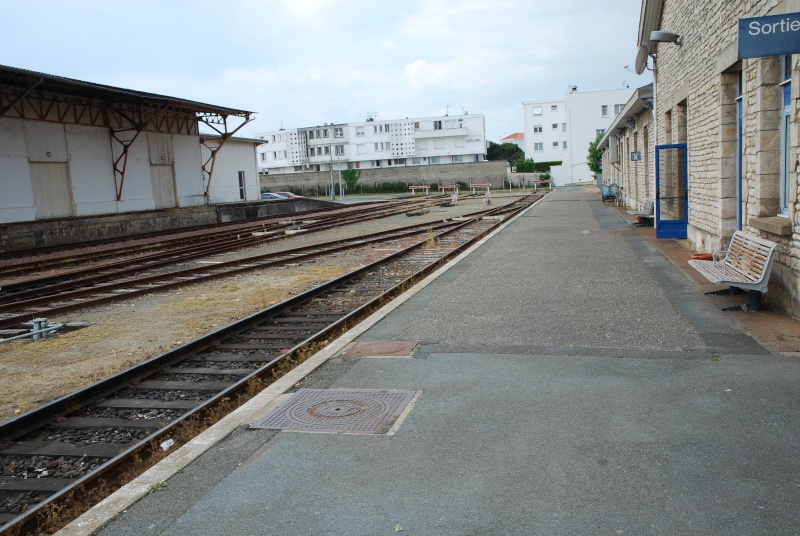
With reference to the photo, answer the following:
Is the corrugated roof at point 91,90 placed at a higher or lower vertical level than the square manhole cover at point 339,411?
higher

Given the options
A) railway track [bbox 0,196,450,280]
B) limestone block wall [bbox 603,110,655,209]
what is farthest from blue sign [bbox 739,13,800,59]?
limestone block wall [bbox 603,110,655,209]

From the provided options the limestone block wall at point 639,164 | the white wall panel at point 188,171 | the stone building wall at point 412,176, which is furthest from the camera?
the stone building wall at point 412,176

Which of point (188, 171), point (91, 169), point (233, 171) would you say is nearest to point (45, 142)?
point (91, 169)

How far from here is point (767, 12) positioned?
848 cm

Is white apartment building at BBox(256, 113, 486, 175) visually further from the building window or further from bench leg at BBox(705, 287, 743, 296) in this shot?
the building window

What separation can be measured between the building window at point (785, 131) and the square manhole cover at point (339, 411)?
5.99m

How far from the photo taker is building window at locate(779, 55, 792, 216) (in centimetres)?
826

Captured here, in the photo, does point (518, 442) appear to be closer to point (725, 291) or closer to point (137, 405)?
point (137, 405)

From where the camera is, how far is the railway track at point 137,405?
15.5ft

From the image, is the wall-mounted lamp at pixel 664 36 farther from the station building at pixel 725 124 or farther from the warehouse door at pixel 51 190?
the warehouse door at pixel 51 190

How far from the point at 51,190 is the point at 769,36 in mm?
28292

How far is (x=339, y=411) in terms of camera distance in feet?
17.6

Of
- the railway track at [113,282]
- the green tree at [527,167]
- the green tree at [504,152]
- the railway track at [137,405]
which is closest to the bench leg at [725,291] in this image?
the railway track at [137,405]

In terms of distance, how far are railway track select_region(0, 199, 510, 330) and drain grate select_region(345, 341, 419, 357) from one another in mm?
5730
